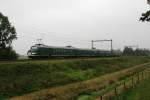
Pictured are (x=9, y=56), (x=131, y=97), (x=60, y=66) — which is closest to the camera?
(x=131, y=97)

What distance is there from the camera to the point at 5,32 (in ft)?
212

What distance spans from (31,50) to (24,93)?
2387cm

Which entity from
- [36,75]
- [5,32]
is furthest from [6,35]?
[36,75]

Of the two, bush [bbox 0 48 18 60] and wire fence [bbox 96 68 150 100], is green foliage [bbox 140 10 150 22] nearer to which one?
wire fence [bbox 96 68 150 100]

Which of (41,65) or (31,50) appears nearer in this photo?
(41,65)

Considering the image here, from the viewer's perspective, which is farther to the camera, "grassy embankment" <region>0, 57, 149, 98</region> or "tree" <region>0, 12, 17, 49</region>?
"tree" <region>0, 12, 17, 49</region>

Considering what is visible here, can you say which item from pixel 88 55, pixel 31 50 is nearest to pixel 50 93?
pixel 31 50

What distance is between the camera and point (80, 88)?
3719 cm

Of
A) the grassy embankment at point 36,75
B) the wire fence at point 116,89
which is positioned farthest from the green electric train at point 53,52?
the wire fence at point 116,89

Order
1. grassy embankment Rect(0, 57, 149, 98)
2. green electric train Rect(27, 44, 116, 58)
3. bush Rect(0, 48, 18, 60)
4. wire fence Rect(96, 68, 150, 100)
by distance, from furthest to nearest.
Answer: bush Rect(0, 48, 18, 60) → green electric train Rect(27, 44, 116, 58) → grassy embankment Rect(0, 57, 149, 98) → wire fence Rect(96, 68, 150, 100)

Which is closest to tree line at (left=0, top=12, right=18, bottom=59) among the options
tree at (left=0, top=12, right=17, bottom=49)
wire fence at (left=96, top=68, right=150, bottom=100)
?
tree at (left=0, top=12, right=17, bottom=49)

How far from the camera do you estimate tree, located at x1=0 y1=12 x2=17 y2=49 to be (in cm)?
6356

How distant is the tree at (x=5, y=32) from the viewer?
209ft

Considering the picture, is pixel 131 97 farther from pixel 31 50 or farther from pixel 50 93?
pixel 31 50
